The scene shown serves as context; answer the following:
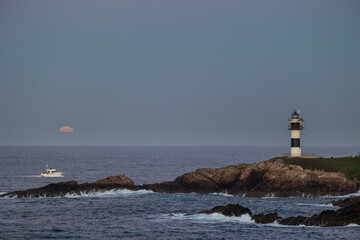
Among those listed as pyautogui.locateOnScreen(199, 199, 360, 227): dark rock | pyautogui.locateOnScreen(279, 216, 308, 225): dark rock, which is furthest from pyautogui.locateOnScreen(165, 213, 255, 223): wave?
pyautogui.locateOnScreen(279, 216, 308, 225): dark rock

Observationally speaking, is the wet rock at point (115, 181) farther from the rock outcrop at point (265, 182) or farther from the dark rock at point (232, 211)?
the dark rock at point (232, 211)

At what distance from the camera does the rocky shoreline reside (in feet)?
240

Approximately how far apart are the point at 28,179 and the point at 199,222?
200ft

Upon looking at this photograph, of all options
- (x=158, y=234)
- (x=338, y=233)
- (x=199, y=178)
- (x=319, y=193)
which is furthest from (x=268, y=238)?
(x=199, y=178)

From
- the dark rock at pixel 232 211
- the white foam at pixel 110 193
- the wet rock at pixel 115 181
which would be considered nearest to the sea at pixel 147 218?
the white foam at pixel 110 193

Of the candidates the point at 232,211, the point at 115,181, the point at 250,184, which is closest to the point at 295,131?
the point at 250,184

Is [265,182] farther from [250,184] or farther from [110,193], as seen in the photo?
[110,193]

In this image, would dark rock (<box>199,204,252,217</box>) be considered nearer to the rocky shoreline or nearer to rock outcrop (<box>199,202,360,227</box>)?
rock outcrop (<box>199,202,360,227</box>)

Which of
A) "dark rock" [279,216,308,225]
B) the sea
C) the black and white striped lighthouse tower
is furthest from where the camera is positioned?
the black and white striped lighthouse tower

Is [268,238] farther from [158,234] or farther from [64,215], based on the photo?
[64,215]

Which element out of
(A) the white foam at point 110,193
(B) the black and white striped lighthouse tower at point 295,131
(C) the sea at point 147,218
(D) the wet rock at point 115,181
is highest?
(B) the black and white striped lighthouse tower at point 295,131

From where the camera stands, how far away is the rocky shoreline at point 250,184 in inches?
2881

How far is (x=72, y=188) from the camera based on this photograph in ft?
250

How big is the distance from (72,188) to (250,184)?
77.8 ft
